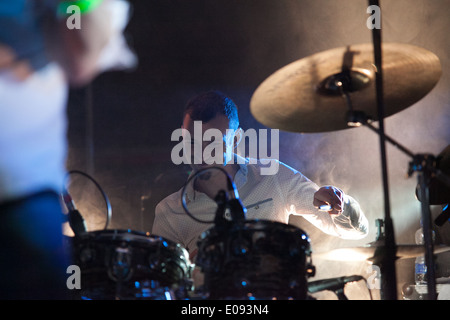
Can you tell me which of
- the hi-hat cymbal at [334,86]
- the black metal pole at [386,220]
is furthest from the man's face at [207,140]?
the black metal pole at [386,220]

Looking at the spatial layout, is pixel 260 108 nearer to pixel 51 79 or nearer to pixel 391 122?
pixel 51 79

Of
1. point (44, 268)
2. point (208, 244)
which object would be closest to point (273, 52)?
point (208, 244)

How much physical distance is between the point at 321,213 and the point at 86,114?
179 centimetres

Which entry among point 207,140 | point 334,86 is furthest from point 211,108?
point 334,86

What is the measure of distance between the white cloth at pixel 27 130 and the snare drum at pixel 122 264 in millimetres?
709

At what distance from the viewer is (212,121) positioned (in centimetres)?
275

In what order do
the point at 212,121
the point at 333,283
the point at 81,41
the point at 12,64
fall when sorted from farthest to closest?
1. the point at 81,41
2. the point at 212,121
3. the point at 12,64
4. the point at 333,283

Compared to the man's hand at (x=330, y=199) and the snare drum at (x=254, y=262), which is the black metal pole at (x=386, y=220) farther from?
the man's hand at (x=330, y=199)

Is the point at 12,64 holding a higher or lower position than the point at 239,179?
higher

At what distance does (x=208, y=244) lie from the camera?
5.55 feet

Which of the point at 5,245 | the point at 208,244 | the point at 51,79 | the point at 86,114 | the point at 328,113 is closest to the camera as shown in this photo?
the point at 5,245

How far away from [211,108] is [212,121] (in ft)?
0.27

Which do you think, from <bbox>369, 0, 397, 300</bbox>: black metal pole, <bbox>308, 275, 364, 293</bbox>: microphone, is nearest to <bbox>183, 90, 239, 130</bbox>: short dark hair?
<bbox>308, 275, 364, 293</bbox>: microphone

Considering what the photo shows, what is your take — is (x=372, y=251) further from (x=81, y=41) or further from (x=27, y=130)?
(x=81, y=41)
